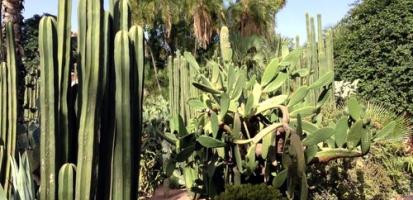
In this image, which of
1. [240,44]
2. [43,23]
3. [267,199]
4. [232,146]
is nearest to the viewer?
[43,23]

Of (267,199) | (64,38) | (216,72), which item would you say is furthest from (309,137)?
(64,38)

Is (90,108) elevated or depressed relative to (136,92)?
depressed

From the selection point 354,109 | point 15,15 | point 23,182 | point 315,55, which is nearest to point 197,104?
point 354,109

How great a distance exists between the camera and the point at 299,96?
6.17 metres

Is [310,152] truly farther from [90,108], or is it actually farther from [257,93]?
[90,108]

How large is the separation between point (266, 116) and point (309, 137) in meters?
1.08

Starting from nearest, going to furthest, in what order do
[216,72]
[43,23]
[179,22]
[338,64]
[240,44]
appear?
[43,23] < [216,72] < [240,44] < [338,64] < [179,22]

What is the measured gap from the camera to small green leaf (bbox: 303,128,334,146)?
558 centimetres

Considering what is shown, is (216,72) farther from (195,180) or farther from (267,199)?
(267,199)

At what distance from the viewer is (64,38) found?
4246 millimetres

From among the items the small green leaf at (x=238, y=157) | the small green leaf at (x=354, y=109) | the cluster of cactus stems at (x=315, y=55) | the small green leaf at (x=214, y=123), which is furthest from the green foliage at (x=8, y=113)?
the cluster of cactus stems at (x=315, y=55)

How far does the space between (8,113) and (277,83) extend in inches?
112

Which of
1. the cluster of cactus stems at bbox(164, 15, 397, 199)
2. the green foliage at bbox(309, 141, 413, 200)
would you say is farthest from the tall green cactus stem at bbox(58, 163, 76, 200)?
the green foliage at bbox(309, 141, 413, 200)

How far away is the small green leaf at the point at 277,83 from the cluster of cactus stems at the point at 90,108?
2218mm
